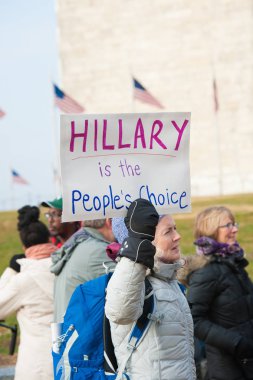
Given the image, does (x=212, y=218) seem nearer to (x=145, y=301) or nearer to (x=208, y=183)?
(x=145, y=301)

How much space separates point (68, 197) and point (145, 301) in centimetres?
53

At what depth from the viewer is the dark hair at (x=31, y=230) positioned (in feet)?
19.9

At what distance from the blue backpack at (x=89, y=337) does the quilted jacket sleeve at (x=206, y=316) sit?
1.68m

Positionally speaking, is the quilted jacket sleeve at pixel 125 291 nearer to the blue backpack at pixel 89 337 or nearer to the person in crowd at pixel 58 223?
the blue backpack at pixel 89 337

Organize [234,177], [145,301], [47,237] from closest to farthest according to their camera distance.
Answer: [145,301] → [47,237] → [234,177]

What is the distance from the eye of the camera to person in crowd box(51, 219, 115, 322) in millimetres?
4781

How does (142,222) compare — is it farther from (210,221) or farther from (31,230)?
(31,230)

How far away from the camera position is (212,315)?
5383 millimetres

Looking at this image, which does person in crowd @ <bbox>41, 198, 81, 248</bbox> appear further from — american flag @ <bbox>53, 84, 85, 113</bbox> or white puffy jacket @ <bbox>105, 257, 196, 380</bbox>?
american flag @ <bbox>53, 84, 85, 113</bbox>

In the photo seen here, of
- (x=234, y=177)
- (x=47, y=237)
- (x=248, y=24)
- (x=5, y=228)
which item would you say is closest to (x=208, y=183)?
(x=234, y=177)

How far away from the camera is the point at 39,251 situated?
5910 millimetres

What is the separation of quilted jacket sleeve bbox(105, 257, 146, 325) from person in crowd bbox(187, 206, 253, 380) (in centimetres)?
197

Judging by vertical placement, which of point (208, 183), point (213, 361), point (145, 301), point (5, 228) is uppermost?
point (208, 183)

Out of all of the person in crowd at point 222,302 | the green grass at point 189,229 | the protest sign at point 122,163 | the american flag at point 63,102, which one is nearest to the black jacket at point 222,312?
the person in crowd at point 222,302
